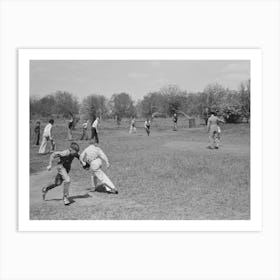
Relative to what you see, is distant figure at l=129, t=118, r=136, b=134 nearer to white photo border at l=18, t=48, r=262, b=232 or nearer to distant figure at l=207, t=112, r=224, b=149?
white photo border at l=18, t=48, r=262, b=232

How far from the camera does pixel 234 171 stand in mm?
5082

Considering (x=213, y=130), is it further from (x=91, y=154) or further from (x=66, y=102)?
(x=66, y=102)

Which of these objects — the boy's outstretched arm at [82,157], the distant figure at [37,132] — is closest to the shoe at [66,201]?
the boy's outstretched arm at [82,157]

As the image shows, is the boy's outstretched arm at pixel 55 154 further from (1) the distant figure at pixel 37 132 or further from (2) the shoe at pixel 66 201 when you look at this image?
(2) the shoe at pixel 66 201

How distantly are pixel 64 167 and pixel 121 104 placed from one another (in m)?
1.14

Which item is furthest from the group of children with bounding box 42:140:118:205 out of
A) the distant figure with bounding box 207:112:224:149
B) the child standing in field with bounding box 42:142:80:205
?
the distant figure with bounding box 207:112:224:149

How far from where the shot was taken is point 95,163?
202 inches
